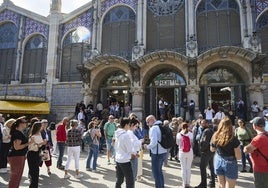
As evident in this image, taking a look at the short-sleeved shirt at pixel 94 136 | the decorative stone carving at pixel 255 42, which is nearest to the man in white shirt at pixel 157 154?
the short-sleeved shirt at pixel 94 136

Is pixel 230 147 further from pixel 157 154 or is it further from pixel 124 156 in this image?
pixel 124 156

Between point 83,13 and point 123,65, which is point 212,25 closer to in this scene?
point 123,65

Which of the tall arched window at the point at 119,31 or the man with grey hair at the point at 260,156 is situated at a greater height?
the tall arched window at the point at 119,31

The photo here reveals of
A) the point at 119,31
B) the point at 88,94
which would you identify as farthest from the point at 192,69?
the point at 88,94

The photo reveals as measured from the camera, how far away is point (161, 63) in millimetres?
16734

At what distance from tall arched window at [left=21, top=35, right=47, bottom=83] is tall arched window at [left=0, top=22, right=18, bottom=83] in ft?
3.84

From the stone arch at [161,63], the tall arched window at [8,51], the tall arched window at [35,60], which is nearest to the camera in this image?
the stone arch at [161,63]

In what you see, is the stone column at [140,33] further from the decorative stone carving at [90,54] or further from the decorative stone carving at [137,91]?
the decorative stone carving at [90,54]

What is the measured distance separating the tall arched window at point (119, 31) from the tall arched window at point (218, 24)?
5.02 metres

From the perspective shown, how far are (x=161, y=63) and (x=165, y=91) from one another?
8.06ft

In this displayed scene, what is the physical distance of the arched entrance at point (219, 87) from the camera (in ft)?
55.2

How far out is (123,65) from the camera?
17609 mm

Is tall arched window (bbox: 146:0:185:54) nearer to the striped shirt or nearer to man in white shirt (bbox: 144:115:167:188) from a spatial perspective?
the striped shirt

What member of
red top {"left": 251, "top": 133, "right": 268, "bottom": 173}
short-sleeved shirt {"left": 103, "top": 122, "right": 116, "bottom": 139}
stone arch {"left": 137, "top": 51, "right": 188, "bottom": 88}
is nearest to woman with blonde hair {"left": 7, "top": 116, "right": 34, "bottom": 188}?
red top {"left": 251, "top": 133, "right": 268, "bottom": 173}
